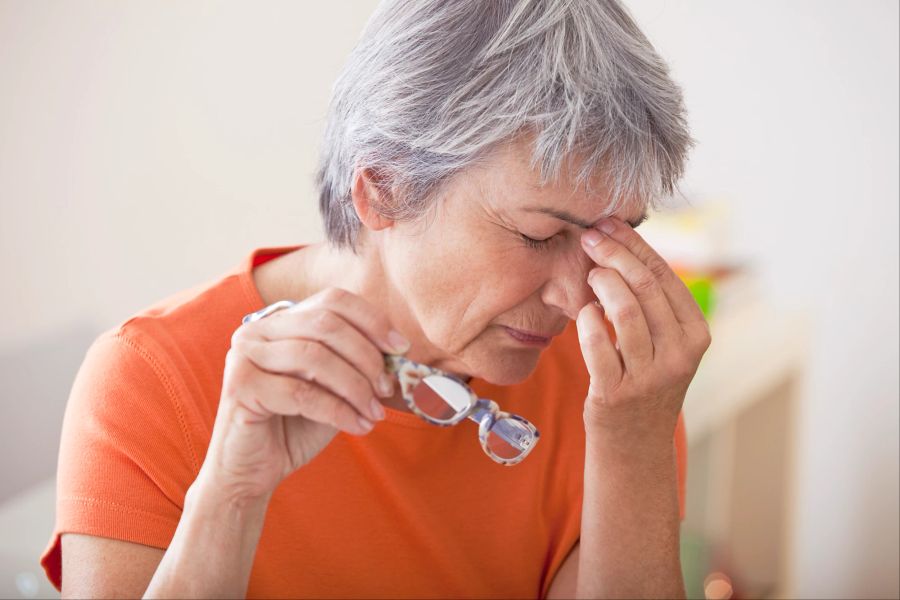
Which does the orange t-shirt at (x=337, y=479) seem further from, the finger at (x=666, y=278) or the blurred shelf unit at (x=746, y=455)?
the blurred shelf unit at (x=746, y=455)

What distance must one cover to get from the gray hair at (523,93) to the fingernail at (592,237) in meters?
0.04

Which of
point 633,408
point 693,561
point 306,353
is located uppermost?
point 306,353

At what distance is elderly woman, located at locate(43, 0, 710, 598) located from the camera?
1.11 metres

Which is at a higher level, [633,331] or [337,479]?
[633,331]

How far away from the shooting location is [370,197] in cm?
132

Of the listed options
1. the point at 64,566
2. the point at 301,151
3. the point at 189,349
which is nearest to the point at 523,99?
the point at 189,349

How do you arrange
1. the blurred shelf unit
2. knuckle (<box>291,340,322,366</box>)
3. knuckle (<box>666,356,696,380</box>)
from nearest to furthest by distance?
1. knuckle (<box>291,340,322,366</box>)
2. knuckle (<box>666,356,696,380</box>)
3. the blurred shelf unit

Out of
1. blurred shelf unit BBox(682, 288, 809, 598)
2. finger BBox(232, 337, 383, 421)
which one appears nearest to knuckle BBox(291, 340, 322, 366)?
finger BBox(232, 337, 383, 421)

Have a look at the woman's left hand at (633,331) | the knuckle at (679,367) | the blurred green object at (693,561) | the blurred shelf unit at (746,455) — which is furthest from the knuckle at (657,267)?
the blurred green object at (693,561)

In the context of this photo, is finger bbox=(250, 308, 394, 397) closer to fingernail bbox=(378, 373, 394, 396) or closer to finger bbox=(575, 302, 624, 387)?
fingernail bbox=(378, 373, 394, 396)

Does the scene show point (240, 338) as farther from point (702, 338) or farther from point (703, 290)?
point (703, 290)

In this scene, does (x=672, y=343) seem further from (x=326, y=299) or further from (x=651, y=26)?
(x=651, y=26)

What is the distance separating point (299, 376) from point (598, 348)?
393 mm

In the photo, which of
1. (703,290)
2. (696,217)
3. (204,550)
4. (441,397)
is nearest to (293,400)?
(204,550)
